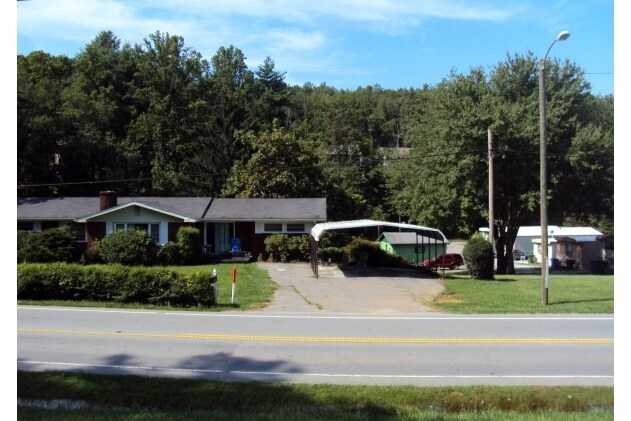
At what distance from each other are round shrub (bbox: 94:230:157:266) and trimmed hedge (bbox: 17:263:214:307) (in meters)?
11.7

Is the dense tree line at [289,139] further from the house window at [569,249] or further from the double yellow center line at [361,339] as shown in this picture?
the double yellow center line at [361,339]

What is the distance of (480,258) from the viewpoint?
27141 millimetres

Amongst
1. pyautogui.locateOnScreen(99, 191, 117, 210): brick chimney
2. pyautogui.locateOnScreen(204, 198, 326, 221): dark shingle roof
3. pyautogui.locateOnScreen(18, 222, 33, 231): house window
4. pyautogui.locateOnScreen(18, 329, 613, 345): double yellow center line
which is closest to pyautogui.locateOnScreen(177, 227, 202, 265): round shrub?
pyautogui.locateOnScreen(204, 198, 326, 221): dark shingle roof

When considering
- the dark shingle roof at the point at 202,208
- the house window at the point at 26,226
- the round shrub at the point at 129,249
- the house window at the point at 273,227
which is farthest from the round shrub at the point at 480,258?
the house window at the point at 26,226

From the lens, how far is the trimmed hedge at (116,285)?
18.3 m

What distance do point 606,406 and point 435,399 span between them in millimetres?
2078

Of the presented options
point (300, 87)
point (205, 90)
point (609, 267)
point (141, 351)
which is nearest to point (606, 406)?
point (141, 351)

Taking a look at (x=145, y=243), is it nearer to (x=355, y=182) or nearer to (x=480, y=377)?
(x=480, y=377)

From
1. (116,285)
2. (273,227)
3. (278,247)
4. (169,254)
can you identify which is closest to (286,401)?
(116,285)

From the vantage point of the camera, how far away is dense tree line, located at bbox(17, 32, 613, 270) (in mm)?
36875

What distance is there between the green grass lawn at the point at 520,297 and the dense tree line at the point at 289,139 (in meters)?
11.8

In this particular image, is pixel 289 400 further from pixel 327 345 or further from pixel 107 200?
pixel 107 200

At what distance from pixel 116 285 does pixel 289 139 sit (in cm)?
3027
